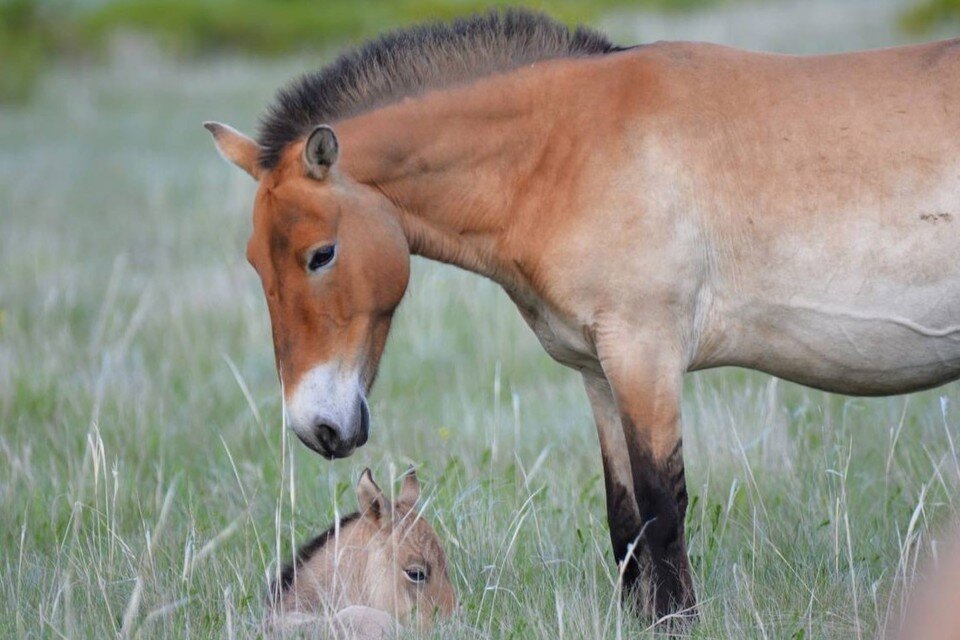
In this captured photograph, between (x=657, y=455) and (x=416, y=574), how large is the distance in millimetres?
911

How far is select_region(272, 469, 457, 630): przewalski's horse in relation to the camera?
4.12 meters

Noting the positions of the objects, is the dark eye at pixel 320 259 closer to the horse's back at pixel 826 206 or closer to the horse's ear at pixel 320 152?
the horse's ear at pixel 320 152

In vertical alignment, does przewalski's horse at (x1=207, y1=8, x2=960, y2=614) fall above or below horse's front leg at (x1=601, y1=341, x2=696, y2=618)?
above

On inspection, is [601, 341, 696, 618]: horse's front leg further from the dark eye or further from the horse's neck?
the dark eye

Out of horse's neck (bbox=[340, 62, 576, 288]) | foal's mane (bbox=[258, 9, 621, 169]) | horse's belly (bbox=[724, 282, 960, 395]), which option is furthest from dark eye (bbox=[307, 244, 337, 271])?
horse's belly (bbox=[724, 282, 960, 395])

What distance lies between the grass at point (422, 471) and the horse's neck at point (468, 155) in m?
0.87

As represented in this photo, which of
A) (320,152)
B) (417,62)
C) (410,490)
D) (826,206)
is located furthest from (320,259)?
(826,206)

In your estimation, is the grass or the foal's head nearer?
the foal's head

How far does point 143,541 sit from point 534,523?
1414mm

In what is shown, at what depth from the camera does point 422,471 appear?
5676mm

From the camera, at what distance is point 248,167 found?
430cm

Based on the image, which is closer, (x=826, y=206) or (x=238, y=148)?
(x=826, y=206)

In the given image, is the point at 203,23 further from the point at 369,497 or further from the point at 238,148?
the point at 369,497

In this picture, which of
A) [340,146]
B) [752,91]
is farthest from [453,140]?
[752,91]
